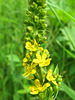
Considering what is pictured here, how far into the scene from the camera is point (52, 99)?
1807 millimetres

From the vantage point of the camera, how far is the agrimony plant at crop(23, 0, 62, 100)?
177 centimetres

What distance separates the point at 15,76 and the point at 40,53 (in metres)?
1.35

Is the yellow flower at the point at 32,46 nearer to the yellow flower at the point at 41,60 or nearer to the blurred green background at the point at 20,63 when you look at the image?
the yellow flower at the point at 41,60

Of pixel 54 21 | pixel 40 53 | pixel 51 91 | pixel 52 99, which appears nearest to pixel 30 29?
pixel 40 53

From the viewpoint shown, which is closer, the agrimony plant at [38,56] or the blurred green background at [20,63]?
the agrimony plant at [38,56]

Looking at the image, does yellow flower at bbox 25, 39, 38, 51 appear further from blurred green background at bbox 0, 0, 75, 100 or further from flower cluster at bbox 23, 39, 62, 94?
blurred green background at bbox 0, 0, 75, 100

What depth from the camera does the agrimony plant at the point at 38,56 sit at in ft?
5.81

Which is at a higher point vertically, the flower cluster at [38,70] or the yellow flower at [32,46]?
the yellow flower at [32,46]

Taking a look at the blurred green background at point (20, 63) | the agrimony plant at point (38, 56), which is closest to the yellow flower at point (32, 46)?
the agrimony plant at point (38, 56)

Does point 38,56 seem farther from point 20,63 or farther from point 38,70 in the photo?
point 20,63

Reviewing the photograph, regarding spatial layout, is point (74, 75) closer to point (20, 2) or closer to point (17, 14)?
point (17, 14)

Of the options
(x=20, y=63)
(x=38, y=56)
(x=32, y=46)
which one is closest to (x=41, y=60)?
(x=38, y=56)

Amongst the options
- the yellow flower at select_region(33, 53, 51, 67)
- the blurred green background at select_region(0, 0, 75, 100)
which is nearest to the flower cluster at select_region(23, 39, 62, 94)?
the yellow flower at select_region(33, 53, 51, 67)

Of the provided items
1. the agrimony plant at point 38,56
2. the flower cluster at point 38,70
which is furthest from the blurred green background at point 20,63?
the flower cluster at point 38,70
